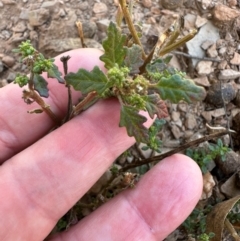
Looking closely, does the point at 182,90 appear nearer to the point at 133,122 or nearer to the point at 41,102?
the point at 133,122

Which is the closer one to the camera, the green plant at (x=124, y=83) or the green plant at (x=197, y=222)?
the green plant at (x=124, y=83)

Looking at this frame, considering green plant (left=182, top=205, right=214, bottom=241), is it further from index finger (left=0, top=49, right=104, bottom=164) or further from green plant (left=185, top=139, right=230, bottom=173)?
index finger (left=0, top=49, right=104, bottom=164)

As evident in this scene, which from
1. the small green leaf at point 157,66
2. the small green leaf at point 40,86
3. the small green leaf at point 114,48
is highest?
the small green leaf at point 114,48

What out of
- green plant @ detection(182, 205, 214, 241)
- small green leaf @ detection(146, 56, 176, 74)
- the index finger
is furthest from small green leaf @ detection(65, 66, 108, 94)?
green plant @ detection(182, 205, 214, 241)

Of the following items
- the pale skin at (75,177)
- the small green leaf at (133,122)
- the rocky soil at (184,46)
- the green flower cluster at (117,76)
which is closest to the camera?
the green flower cluster at (117,76)

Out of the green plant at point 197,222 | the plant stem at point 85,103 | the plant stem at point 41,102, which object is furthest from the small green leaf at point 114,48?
the green plant at point 197,222

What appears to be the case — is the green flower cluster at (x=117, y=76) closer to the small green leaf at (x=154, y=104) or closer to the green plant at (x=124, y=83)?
the green plant at (x=124, y=83)
